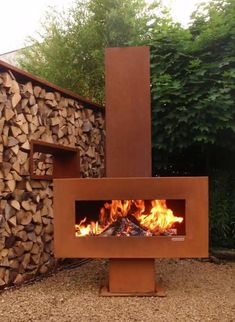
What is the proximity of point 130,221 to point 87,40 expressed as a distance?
4.11 m

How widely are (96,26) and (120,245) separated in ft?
14.4

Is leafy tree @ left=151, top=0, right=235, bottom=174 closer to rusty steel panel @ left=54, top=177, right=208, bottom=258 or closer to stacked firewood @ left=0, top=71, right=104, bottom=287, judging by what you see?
stacked firewood @ left=0, top=71, right=104, bottom=287

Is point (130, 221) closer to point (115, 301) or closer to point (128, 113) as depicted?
point (115, 301)

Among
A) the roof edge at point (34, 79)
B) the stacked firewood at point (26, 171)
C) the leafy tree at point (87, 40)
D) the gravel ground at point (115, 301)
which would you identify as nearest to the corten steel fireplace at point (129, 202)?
the gravel ground at point (115, 301)

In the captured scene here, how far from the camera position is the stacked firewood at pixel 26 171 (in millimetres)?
3689

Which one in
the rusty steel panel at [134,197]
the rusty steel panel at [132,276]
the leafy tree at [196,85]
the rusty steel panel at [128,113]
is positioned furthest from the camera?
the leafy tree at [196,85]

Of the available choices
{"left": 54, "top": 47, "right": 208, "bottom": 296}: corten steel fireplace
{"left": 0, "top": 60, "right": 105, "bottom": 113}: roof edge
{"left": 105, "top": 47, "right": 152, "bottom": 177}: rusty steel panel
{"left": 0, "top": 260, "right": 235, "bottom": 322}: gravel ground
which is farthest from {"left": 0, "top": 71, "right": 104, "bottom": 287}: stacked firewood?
{"left": 105, "top": 47, "right": 152, "bottom": 177}: rusty steel panel

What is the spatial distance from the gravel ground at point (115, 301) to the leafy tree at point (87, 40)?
140 inches

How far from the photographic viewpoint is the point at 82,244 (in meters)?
3.37

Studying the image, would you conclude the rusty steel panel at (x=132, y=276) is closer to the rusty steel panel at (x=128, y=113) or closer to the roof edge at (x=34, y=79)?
the rusty steel panel at (x=128, y=113)

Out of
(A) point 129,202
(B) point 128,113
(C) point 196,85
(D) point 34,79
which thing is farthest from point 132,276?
(C) point 196,85

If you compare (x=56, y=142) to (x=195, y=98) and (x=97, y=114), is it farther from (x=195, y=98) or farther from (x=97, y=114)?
(x=195, y=98)

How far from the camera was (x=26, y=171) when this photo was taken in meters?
3.97

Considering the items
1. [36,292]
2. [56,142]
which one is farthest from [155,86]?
[36,292]
